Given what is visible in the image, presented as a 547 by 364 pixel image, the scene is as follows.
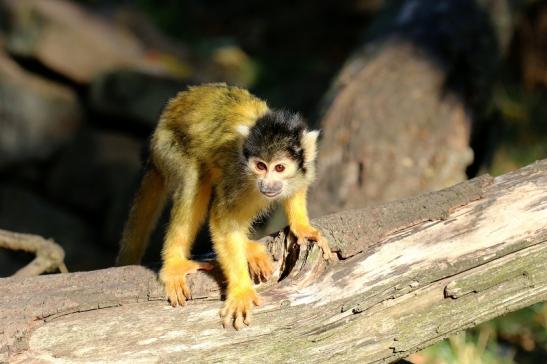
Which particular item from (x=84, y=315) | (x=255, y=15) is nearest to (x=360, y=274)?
(x=84, y=315)

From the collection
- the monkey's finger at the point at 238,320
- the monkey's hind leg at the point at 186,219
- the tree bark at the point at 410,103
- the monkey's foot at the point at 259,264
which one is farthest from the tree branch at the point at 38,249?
the tree bark at the point at 410,103

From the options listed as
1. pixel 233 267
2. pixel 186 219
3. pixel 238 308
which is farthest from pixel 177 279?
pixel 186 219

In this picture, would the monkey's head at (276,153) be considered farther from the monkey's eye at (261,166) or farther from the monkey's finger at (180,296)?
the monkey's finger at (180,296)

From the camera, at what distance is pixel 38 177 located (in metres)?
10.0

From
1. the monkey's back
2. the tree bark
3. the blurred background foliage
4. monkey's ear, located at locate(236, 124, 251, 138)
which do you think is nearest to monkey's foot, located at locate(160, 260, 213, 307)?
the monkey's back

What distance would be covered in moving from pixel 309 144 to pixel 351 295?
998mm

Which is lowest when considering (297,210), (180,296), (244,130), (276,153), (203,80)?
(180,296)

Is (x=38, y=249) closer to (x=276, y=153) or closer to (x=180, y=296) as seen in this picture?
(x=180, y=296)

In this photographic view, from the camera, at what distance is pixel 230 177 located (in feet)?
14.0

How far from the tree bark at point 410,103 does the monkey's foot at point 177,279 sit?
7.08 ft

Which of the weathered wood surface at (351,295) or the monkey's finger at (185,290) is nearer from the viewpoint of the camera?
the weathered wood surface at (351,295)

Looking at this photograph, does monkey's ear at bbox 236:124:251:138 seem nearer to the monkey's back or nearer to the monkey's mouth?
the monkey's back

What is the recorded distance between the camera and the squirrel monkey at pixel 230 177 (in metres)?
4.00

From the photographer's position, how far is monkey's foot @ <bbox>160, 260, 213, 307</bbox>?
3.83 metres
